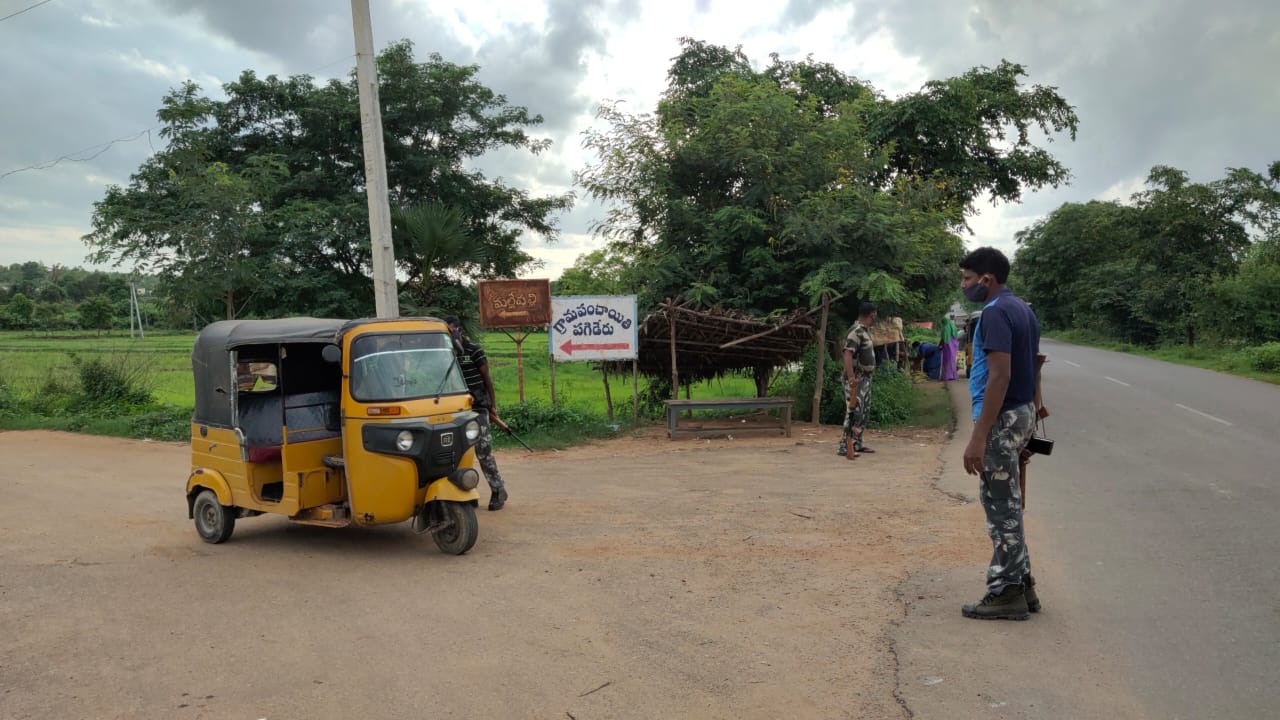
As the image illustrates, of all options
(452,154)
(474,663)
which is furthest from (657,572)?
(452,154)

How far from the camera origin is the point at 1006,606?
16.1 ft

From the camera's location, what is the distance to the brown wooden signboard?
44.3ft

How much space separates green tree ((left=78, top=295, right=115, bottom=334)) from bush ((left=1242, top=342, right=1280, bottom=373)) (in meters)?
64.1

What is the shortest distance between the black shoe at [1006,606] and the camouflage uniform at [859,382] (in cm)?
652

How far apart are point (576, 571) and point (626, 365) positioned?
8930 mm

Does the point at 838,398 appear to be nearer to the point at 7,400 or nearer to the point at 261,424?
the point at 261,424

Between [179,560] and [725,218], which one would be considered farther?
[725,218]

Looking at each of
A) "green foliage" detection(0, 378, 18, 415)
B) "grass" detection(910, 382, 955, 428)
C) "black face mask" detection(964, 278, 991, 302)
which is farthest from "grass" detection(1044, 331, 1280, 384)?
"green foliage" detection(0, 378, 18, 415)

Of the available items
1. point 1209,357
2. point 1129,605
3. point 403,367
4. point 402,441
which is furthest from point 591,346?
point 1209,357

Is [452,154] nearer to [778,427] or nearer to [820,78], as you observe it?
[820,78]

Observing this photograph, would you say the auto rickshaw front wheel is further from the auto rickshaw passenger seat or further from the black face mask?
the black face mask

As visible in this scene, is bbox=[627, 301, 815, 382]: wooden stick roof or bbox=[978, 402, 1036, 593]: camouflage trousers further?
bbox=[627, 301, 815, 382]: wooden stick roof

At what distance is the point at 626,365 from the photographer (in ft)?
49.4

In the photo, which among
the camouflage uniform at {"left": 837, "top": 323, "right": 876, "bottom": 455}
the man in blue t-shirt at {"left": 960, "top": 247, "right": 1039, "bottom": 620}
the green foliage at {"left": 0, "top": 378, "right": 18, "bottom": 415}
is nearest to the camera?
the man in blue t-shirt at {"left": 960, "top": 247, "right": 1039, "bottom": 620}
